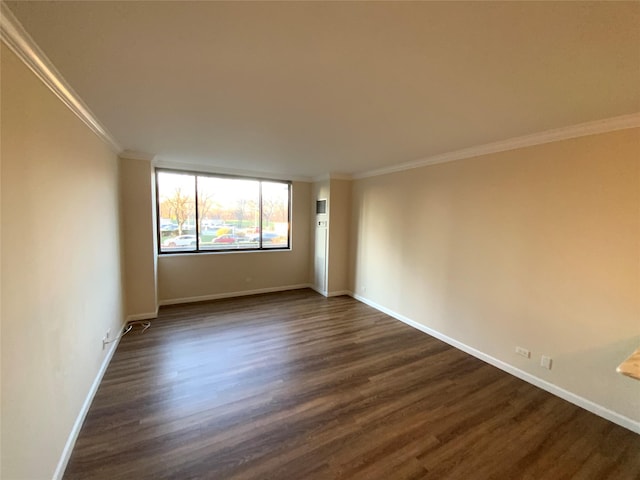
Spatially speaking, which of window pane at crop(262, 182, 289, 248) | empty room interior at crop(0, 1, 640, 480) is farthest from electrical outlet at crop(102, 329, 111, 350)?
window pane at crop(262, 182, 289, 248)

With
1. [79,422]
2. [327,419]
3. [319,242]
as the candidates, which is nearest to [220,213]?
[319,242]

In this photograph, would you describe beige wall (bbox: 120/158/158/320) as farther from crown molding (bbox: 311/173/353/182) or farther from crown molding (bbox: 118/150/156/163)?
crown molding (bbox: 311/173/353/182)

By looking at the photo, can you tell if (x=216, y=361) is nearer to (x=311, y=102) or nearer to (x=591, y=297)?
(x=311, y=102)

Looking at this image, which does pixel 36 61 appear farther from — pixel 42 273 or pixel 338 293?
pixel 338 293

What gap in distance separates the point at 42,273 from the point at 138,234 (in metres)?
2.60

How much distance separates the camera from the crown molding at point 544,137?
6.90ft

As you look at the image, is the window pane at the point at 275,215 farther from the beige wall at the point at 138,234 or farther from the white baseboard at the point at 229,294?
the beige wall at the point at 138,234

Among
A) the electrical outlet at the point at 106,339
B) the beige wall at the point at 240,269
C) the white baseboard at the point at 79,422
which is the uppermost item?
the beige wall at the point at 240,269

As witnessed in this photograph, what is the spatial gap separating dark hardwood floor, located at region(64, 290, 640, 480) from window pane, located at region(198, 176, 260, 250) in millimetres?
2143

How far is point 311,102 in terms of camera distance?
6.50 ft

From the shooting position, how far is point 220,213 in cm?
509

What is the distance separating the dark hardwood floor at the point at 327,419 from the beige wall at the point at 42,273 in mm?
437

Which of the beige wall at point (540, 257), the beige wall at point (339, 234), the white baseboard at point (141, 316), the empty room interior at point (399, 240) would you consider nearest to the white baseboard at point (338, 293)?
the beige wall at point (339, 234)

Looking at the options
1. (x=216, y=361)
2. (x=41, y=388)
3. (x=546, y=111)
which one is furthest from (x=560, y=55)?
(x=216, y=361)
